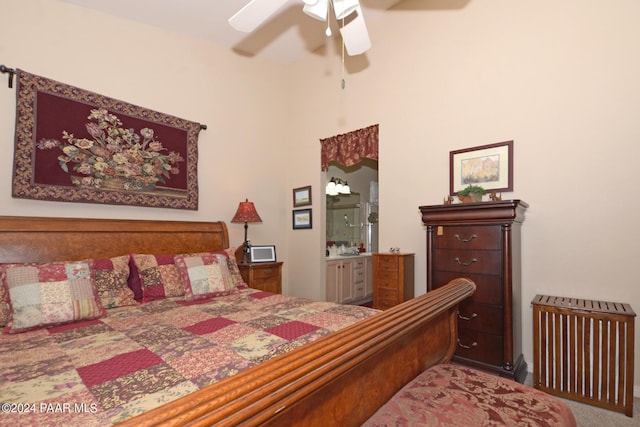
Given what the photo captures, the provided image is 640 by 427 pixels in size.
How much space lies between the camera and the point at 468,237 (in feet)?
7.91

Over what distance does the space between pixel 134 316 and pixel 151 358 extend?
0.83m

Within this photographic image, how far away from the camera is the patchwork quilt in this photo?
888 millimetres

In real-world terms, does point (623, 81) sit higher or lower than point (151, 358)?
higher

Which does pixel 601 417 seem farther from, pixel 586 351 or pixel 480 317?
pixel 480 317

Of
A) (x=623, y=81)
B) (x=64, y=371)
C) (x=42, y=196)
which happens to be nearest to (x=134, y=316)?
(x=64, y=371)

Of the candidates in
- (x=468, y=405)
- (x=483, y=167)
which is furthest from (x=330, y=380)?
(x=483, y=167)

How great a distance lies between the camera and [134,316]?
1892 mm

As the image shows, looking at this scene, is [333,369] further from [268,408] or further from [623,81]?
[623,81]

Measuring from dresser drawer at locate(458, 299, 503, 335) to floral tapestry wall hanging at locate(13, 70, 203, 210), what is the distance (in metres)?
2.81

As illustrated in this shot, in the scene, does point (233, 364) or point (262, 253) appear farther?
point (262, 253)

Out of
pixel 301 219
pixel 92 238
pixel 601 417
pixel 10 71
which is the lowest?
pixel 601 417

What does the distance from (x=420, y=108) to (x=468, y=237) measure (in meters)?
1.53

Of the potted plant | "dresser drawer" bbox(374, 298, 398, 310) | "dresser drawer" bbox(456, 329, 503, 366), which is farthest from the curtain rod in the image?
"dresser drawer" bbox(456, 329, 503, 366)

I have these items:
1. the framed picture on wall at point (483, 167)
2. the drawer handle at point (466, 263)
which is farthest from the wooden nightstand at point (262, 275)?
the framed picture on wall at point (483, 167)
